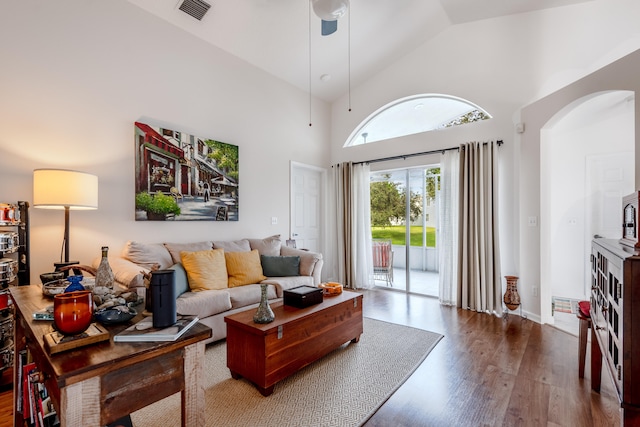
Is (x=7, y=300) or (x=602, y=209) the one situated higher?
(x=602, y=209)

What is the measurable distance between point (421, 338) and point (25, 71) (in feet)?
14.0

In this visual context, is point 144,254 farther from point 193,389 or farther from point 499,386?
point 499,386

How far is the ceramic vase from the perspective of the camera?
3600 millimetres

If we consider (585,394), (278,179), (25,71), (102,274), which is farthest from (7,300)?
(585,394)

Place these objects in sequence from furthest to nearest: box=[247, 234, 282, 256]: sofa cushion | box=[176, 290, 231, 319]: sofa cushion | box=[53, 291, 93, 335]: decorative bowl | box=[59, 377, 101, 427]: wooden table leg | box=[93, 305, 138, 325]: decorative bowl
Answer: box=[247, 234, 282, 256]: sofa cushion
box=[176, 290, 231, 319]: sofa cushion
box=[93, 305, 138, 325]: decorative bowl
box=[53, 291, 93, 335]: decorative bowl
box=[59, 377, 101, 427]: wooden table leg

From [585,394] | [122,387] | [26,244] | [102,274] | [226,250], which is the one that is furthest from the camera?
[226,250]

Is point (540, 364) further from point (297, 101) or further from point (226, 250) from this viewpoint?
point (297, 101)

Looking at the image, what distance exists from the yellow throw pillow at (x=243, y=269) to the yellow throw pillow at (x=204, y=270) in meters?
0.14

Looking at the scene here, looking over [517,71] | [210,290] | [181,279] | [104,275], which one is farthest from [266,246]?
[517,71]

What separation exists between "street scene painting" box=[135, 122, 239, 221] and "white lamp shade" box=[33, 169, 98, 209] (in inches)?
30.7

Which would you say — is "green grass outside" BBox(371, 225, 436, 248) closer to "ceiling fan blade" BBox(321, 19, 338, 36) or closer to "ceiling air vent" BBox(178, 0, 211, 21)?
"ceiling fan blade" BBox(321, 19, 338, 36)

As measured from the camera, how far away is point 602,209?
3.91 metres

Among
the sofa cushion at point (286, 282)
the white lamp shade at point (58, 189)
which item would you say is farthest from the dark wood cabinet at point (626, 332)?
the white lamp shade at point (58, 189)

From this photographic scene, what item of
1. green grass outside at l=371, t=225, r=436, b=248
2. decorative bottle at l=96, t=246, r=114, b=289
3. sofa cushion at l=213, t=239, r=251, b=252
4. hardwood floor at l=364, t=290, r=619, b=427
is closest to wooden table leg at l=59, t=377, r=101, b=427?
decorative bottle at l=96, t=246, r=114, b=289
